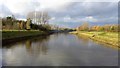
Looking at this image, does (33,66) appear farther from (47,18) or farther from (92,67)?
(47,18)

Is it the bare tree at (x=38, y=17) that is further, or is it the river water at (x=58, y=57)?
the bare tree at (x=38, y=17)

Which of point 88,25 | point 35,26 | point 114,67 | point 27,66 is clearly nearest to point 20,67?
point 27,66

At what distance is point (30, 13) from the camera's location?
258 ft

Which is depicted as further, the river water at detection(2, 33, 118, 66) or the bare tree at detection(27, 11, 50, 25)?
the bare tree at detection(27, 11, 50, 25)

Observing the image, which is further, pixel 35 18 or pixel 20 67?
pixel 35 18

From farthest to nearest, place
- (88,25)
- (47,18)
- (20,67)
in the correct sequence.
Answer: (88,25) < (47,18) < (20,67)

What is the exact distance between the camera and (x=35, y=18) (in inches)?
3182

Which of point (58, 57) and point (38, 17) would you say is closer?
point (58, 57)

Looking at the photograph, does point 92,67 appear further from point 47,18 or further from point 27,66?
point 47,18

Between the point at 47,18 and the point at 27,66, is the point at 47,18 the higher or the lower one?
the higher one

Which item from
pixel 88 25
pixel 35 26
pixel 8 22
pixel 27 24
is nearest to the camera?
pixel 8 22

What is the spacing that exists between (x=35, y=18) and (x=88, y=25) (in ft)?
189

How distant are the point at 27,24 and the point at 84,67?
58.8 metres

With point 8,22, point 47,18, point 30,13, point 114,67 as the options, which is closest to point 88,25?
point 47,18
